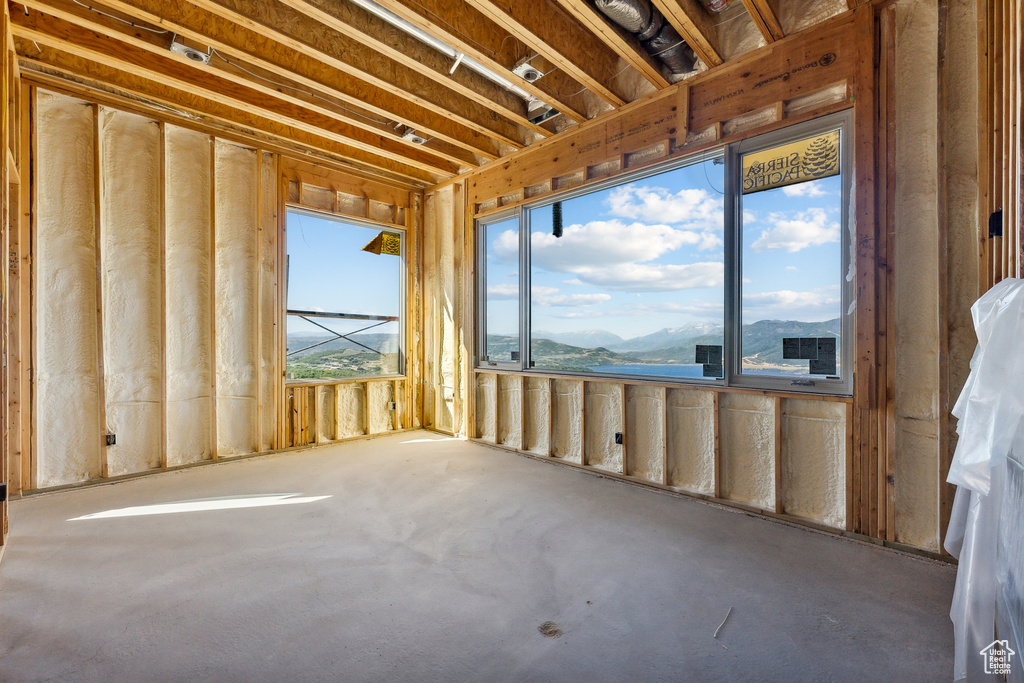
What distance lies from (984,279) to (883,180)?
77 cm

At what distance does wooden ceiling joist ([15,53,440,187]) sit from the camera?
3463 mm

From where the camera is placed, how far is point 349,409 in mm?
5363

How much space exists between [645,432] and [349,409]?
3496 mm

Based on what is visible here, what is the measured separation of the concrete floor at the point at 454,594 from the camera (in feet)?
5.43

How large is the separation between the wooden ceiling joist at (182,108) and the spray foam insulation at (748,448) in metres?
4.56

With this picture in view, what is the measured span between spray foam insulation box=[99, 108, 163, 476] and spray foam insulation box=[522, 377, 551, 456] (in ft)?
11.3

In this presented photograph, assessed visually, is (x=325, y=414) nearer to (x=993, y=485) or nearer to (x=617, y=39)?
(x=617, y=39)

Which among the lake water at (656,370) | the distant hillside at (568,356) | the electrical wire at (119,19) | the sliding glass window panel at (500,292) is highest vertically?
the electrical wire at (119,19)

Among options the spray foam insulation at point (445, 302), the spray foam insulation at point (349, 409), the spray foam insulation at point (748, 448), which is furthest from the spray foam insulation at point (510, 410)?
the spray foam insulation at point (748, 448)

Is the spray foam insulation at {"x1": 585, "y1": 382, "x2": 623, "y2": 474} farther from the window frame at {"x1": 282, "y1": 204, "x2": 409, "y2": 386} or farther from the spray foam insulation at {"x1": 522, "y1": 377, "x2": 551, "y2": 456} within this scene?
the window frame at {"x1": 282, "y1": 204, "x2": 409, "y2": 386}

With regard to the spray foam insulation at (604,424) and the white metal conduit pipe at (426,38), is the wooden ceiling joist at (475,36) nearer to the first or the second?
the white metal conduit pipe at (426,38)

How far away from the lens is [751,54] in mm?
3125

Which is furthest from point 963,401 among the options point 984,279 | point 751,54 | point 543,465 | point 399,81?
point 399,81

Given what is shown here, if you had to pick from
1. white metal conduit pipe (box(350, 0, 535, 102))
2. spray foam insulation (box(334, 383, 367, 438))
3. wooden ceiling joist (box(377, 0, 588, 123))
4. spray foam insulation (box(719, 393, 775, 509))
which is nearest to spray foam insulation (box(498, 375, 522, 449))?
spray foam insulation (box(334, 383, 367, 438))
